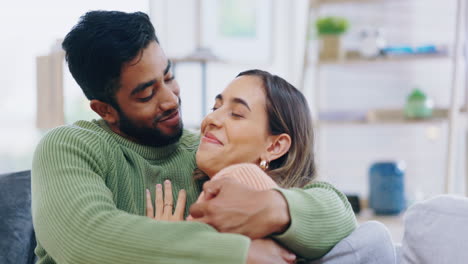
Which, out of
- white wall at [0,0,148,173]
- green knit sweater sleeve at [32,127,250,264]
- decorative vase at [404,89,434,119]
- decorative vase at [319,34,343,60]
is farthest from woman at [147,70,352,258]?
decorative vase at [319,34,343,60]

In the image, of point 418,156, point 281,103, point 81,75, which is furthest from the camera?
point 418,156

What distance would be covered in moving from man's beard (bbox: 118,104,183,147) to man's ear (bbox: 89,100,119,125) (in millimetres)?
23

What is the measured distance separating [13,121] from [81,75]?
5.41 ft

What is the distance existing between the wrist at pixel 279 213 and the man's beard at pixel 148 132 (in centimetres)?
47

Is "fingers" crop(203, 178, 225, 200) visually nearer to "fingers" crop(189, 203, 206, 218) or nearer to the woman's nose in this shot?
"fingers" crop(189, 203, 206, 218)

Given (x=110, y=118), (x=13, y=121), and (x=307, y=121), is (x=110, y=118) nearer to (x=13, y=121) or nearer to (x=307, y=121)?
(x=307, y=121)

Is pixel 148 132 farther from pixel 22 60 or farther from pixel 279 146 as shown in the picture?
pixel 22 60

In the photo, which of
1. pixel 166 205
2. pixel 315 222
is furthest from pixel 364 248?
pixel 166 205

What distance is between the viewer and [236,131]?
1.42 metres

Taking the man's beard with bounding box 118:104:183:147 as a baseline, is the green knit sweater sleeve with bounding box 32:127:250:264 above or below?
below

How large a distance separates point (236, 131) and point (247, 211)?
321mm

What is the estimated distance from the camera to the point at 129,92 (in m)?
1.53

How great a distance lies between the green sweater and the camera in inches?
43.4

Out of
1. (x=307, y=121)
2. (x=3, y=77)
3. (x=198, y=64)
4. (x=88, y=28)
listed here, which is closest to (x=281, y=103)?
(x=307, y=121)
